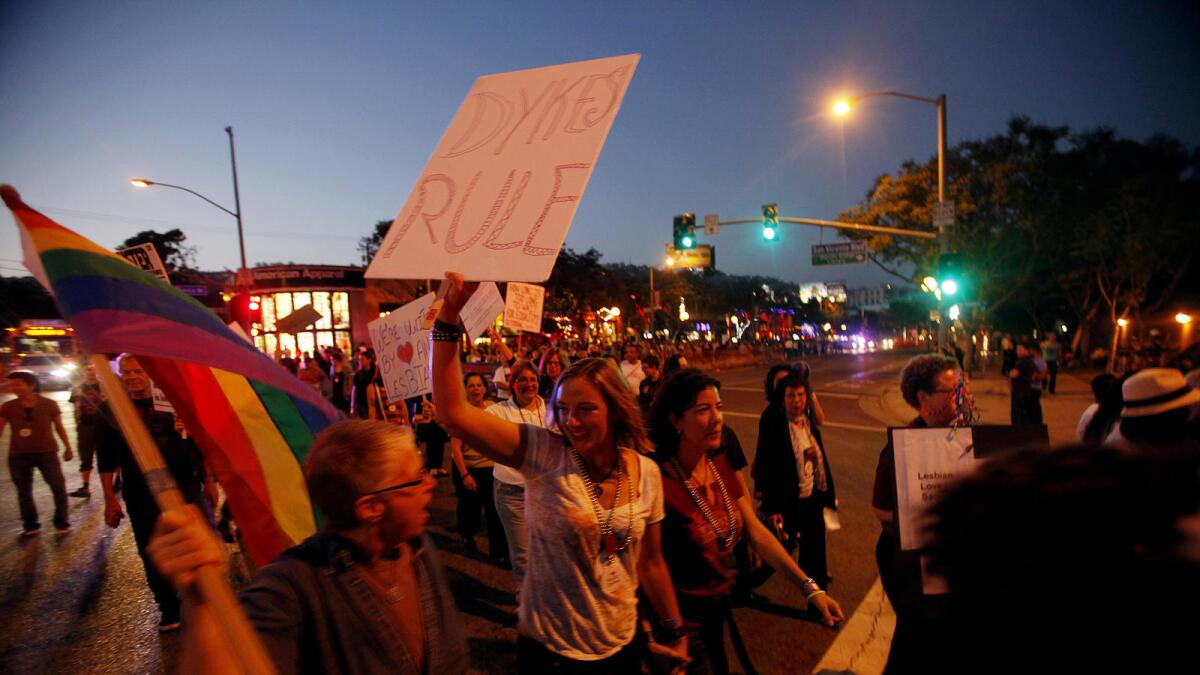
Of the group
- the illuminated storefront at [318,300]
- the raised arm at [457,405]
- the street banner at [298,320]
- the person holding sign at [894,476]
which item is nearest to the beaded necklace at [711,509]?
the person holding sign at [894,476]

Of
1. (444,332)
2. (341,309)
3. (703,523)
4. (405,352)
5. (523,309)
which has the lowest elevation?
(703,523)

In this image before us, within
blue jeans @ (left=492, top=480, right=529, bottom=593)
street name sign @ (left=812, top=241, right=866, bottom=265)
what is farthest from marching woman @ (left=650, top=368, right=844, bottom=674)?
street name sign @ (left=812, top=241, right=866, bottom=265)

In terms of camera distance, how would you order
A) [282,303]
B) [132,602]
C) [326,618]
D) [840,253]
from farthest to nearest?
[282,303]
[840,253]
[132,602]
[326,618]

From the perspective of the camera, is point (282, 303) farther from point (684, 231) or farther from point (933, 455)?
point (933, 455)

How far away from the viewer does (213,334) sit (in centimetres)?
187

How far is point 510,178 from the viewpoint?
2.45 metres

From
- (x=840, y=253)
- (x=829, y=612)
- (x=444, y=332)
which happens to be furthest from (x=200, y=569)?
(x=840, y=253)

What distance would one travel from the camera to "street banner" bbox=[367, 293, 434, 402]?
498cm

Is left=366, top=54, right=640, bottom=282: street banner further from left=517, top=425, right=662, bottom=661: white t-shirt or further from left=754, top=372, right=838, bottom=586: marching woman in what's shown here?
left=754, top=372, right=838, bottom=586: marching woman

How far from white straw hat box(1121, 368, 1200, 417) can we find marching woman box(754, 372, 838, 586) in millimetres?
1998

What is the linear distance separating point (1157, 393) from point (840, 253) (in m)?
18.5

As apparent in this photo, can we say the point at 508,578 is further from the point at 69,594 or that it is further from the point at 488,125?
the point at 488,125

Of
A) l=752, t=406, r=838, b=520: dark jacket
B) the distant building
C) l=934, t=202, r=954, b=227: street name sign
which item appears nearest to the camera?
l=752, t=406, r=838, b=520: dark jacket

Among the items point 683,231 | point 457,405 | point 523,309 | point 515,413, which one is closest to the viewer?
point 457,405
